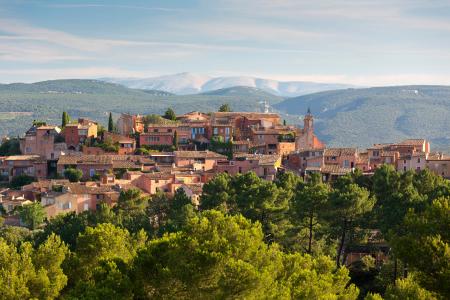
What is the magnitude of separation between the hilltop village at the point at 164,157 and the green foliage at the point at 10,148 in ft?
4.95

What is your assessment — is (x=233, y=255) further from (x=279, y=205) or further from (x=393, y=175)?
(x=393, y=175)

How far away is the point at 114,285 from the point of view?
27062 mm

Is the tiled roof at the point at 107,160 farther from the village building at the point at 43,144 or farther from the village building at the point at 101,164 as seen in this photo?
the village building at the point at 43,144

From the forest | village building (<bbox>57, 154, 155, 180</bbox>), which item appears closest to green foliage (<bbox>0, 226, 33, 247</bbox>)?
the forest

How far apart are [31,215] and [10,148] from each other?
2556cm

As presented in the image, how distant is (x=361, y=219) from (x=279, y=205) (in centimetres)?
597

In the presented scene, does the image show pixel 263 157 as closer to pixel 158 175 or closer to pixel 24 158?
pixel 158 175

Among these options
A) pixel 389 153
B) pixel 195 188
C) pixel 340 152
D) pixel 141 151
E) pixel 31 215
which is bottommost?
pixel 31 215

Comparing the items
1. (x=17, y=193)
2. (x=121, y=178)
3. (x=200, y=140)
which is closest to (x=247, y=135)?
(x=200, y=140)

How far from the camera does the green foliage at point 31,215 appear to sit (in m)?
60.3

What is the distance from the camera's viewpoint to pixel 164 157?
75688 mm

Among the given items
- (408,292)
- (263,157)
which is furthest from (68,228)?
(408,292)

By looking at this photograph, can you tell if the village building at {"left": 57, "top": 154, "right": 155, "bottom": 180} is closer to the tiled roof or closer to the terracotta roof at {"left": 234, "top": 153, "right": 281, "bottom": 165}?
the tiled roof

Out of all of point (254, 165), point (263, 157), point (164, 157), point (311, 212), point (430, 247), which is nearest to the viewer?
point (430, 247)
